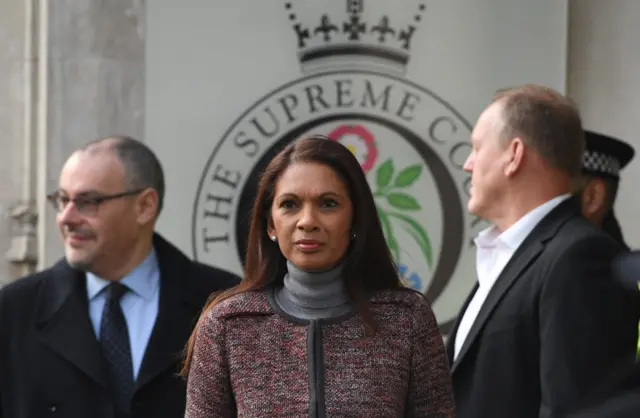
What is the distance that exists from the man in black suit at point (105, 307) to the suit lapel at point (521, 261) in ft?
3.12

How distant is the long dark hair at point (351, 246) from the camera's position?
3.16 meters

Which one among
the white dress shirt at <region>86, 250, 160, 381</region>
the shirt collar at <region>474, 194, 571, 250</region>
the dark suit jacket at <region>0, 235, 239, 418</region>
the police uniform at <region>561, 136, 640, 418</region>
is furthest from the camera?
the white dress shirt at <region>86, 250, 160, 381</region>

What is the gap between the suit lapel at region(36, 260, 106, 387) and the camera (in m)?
4.31

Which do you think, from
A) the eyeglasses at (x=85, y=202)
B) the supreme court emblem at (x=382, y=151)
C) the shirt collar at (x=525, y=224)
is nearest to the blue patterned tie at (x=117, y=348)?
the eyeglasses at (x=85, y=202)

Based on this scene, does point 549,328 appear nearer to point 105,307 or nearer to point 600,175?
point 600,175

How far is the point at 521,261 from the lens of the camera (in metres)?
3.84

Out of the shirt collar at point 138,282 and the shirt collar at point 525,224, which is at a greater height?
the shirt collar at point 525,224

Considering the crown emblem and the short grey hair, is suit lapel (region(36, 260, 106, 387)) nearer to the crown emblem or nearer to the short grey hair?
the short grey hair

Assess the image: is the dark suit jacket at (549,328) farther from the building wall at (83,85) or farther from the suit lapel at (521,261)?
the building wall at (83,85)

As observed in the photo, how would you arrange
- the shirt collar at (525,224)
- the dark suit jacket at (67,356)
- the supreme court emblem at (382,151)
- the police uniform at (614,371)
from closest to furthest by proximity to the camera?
1. the police uniform at (614,371)
2. the shirt collar at (525,224)
3. the dark suit jacket at (67,356)
4. the supreme court emblem at (382,151)

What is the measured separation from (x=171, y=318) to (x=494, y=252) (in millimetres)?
1013

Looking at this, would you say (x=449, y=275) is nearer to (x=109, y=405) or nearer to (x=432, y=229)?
(x=432, y=229)

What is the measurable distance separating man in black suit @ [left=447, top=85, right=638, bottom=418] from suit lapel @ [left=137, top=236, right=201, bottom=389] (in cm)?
83

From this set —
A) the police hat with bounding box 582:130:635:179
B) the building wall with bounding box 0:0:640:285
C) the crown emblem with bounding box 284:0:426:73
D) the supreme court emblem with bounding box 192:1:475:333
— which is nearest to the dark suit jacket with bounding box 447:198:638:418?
the police hat with bounding box 582:130:635:179
